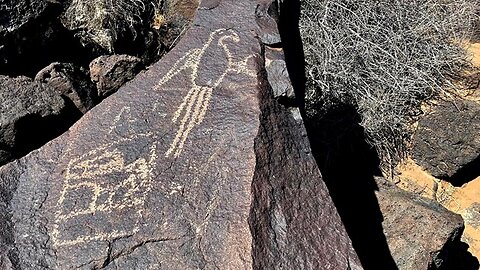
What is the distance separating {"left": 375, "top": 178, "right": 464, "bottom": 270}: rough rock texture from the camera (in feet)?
9.78

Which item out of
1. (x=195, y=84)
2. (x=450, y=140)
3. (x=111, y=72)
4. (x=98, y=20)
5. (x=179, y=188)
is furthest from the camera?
(x=450, y=140)

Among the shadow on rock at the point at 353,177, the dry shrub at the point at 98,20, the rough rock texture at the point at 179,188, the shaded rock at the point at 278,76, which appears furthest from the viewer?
the dry shrub at the point at 98,20

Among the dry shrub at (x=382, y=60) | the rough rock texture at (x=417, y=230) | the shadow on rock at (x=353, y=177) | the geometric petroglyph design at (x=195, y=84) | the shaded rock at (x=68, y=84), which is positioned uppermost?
the geometric petroglyph design at (x=195, y=84)

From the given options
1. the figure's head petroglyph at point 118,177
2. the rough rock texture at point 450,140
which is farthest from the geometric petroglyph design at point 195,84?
the rough rock texture at point 450,140

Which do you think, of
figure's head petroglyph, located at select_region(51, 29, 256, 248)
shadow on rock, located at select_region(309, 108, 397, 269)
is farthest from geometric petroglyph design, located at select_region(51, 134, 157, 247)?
shadow on rock, located at select_region(309, 108, 397, 269)

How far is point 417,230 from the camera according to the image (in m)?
3.02

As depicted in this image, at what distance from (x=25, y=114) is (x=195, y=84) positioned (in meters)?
0.67

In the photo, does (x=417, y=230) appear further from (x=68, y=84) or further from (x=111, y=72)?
(x=68, y=84)

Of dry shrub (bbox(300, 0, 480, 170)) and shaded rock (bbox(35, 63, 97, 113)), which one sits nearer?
shaded rock (bbox(35, 63, 97, 113))

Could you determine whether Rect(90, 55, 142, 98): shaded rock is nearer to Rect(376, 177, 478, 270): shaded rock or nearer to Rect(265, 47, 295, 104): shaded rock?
Rect(265, 47, 295, 104): shaded rock

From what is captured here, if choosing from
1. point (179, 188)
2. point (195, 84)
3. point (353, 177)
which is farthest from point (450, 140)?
point (179, 188)

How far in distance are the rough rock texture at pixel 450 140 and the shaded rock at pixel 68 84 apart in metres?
1.76

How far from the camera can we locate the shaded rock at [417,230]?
2.98 m

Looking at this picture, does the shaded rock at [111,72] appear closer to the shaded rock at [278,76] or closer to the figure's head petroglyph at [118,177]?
the figure's head petroglyph at [118,177]
